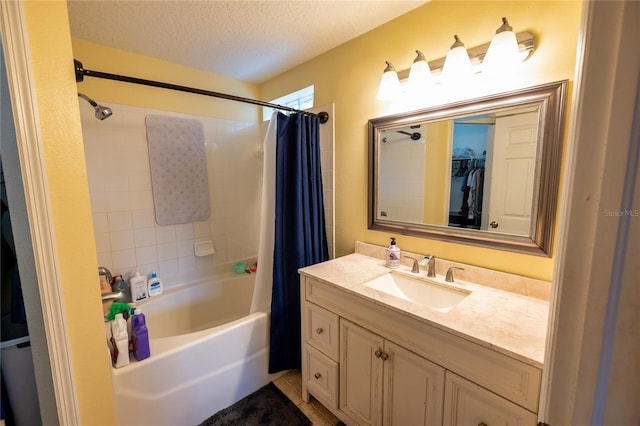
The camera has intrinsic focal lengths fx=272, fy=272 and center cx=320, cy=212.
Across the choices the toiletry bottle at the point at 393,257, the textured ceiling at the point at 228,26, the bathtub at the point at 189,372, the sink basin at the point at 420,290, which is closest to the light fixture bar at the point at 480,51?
the textured ceiling at the point at 228,26

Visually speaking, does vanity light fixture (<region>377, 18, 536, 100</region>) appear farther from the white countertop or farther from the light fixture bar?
the white countertop

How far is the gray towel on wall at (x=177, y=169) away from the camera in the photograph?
2057 millimetres

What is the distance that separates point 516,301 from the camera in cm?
113

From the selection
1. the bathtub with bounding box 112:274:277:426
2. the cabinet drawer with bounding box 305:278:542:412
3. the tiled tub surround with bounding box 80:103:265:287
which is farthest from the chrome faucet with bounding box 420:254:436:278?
the tiled tub surround with bounding box 80:103:265:287

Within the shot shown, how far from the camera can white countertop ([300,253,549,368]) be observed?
33.4 inches

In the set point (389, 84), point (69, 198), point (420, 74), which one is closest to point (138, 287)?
point (69, 198)

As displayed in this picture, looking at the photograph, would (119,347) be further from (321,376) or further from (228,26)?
(228,26)

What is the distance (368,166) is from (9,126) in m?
1.52

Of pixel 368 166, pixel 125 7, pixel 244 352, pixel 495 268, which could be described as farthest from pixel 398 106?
pixel 244 352

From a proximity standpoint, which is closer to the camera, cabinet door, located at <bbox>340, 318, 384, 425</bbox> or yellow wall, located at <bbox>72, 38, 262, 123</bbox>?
cabinet door, located at <bbox>340, 318, 384, 425</bbox>

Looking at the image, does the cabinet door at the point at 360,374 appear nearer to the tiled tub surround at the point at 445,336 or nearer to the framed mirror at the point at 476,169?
the tiled tub surround at the point at 445,336

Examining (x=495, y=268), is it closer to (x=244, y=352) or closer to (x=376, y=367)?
(x=376, y=367)

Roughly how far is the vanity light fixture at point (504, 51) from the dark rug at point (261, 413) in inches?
78.1

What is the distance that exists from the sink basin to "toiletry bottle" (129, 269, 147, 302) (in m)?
1.66
